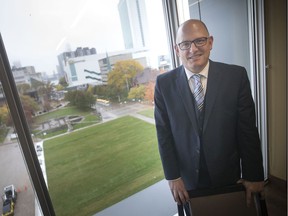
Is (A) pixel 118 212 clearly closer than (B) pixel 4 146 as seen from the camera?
No

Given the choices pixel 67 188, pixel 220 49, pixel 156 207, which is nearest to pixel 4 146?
pixel 67 188

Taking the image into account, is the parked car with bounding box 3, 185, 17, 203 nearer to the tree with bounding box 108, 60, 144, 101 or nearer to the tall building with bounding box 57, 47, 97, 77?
the tall building with bounding box 57, 47, 97, 77

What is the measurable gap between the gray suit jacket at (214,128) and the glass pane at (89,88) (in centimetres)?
69

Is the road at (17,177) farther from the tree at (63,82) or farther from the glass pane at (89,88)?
the tree at (63,82)

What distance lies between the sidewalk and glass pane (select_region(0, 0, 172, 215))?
0.22 feet

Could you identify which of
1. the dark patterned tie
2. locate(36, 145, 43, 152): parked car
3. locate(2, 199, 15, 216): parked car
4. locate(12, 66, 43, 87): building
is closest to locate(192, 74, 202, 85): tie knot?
the dark patterned tie

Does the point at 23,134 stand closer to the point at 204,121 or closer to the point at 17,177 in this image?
the point at 17,177

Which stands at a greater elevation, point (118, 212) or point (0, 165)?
point (0, 165)

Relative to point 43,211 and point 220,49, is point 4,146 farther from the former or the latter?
point 220,49

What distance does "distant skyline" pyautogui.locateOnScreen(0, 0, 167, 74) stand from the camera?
1.42 m

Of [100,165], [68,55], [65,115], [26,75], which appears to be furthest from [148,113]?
[26,75]

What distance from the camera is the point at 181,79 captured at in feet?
4.34

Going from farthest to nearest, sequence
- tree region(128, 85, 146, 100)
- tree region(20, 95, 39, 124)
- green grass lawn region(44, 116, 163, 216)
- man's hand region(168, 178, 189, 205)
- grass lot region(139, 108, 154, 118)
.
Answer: grass lot region(139, 108, 154, 118) < tree region(128, 85, 146, 100) < green grass lawn region(44, 116, 163, 216) < tree region(20, 95, 39, 124) < man's hand region(168, 178, 189, 205)

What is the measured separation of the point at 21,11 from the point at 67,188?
1.45 metres
